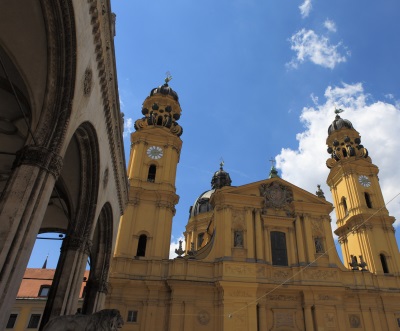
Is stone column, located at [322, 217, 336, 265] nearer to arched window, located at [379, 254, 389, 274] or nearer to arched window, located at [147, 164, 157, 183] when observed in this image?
arched window, located at [379, 254, 389, 274]

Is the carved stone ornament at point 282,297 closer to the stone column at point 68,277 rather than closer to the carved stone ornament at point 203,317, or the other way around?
the carved stone ornament at point 203,317

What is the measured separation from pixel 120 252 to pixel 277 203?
43.7ft

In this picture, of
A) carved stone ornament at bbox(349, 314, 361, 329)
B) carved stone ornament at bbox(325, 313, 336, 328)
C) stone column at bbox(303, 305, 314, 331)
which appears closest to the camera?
stone column at bbox(303, 305, 314, 331)

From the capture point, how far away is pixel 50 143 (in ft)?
27.0

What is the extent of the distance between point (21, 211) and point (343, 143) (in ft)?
120

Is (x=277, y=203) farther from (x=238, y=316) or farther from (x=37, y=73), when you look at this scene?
(x=37, y=73)

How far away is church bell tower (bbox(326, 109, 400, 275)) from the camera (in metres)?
30.5

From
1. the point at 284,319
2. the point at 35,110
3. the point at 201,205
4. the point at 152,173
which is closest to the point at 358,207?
the point at 284,319

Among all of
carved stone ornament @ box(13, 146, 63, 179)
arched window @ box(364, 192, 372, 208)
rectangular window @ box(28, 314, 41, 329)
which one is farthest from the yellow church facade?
carved stone ornament @ box(13, 146, 63, 179)

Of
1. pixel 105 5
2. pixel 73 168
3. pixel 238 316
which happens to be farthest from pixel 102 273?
pixel 105 5

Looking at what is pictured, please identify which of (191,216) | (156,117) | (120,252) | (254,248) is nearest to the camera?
(120,252)

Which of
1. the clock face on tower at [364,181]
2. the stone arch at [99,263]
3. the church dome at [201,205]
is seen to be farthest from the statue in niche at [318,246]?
the church dome at [201,205]

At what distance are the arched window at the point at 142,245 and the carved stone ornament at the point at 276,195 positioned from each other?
10.1 metres

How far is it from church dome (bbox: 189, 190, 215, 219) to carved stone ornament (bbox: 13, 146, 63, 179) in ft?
123
